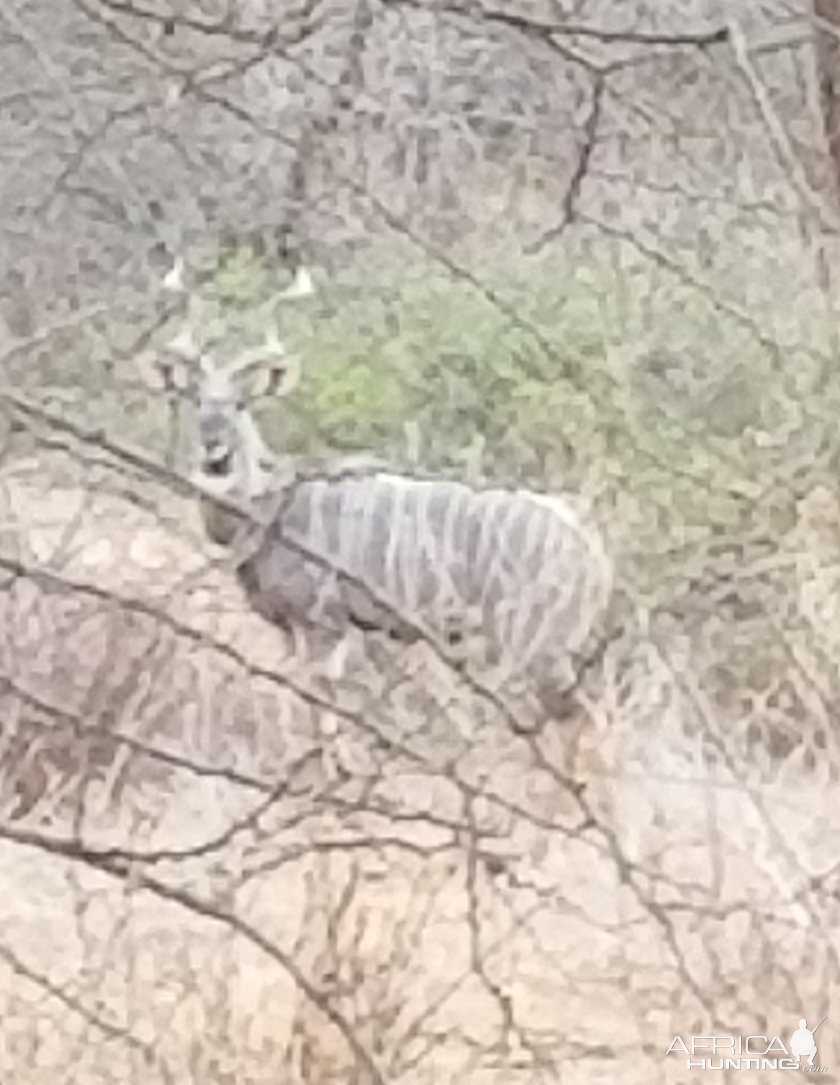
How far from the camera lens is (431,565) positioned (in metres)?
0.88

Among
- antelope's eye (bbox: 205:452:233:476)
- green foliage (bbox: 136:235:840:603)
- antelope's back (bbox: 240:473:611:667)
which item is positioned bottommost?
antelope's back (bbox: 240:473:611:667)

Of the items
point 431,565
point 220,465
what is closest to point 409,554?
point 431,565

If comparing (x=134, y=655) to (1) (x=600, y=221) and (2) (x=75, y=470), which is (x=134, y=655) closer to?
(2) (x=75, y=470)

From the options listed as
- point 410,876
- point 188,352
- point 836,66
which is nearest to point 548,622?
point 410,876

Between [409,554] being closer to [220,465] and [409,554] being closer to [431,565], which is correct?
[431,565]

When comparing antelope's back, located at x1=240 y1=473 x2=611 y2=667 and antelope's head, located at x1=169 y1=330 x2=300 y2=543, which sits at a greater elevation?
antelope's head, located at x1=169 y1=330 x2=300 y2=543

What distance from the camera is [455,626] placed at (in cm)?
87

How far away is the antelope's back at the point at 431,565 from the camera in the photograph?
87cm

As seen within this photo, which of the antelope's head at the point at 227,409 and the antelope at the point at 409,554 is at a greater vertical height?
the antelope's head at the point at 227,409

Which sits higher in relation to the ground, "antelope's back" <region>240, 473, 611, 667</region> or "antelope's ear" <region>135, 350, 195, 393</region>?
"antelope's ear" <region>135, 350, 195, 393</region>

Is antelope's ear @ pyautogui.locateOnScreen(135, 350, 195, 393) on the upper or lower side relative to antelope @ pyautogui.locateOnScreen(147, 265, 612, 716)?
upper

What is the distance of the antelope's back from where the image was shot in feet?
2.87

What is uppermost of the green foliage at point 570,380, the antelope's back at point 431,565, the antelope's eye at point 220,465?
the green foliage at point 570,380

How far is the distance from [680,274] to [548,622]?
0.76 ft
